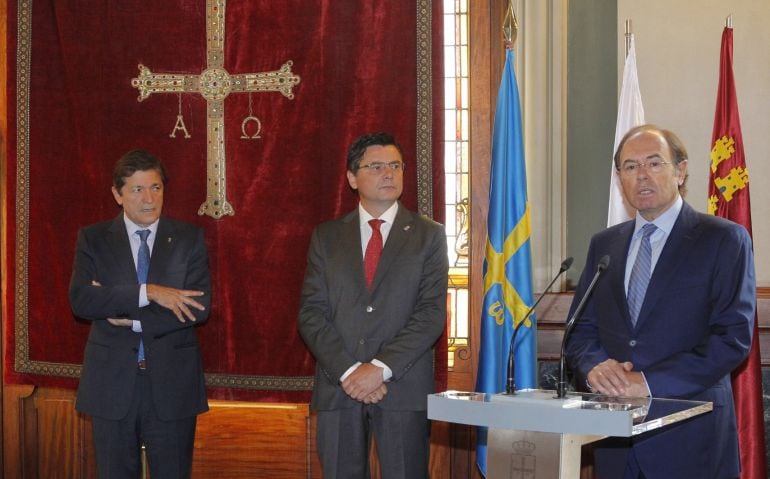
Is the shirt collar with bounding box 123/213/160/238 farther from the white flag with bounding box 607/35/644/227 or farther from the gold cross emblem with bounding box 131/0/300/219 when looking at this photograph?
the white flag with bounding box 607/35/644/227

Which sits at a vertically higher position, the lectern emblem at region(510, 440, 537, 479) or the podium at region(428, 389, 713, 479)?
the podium at region(428, 389, 713, 479)

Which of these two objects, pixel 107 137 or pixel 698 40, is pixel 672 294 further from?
pixel 107 137

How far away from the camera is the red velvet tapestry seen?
4.40 m

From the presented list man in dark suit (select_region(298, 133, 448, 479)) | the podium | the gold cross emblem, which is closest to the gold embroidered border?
man in dark suit (select_region(298, 133, 448, 479))

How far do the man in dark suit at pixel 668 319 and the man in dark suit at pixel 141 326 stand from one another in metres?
1.63

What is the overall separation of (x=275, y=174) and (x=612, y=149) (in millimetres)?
1684

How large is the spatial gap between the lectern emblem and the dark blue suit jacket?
24.7 inches

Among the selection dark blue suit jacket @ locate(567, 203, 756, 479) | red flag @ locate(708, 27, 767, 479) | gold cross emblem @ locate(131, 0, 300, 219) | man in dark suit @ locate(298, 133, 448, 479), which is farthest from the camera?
gold cross emblem @ locate(131, 0, 300, 219)

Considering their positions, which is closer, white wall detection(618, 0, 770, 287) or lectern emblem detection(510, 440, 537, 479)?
lectern emblem detection(510, 440, 537, 479)

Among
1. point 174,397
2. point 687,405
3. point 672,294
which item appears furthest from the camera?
point 174,397

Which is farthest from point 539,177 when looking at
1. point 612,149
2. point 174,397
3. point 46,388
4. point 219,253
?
point 46,388

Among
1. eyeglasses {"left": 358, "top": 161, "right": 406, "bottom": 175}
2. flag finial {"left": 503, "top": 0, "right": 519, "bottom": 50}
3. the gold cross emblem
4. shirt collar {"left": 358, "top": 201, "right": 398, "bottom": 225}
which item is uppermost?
flag finial {"left": 503, "top": 0, "right": 519, "bottom": 50}

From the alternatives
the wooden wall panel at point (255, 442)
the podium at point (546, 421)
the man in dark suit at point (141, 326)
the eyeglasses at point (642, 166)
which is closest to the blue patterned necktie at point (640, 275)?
the eyeglasses at point (642, 166)

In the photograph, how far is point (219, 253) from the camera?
15.1 feet
